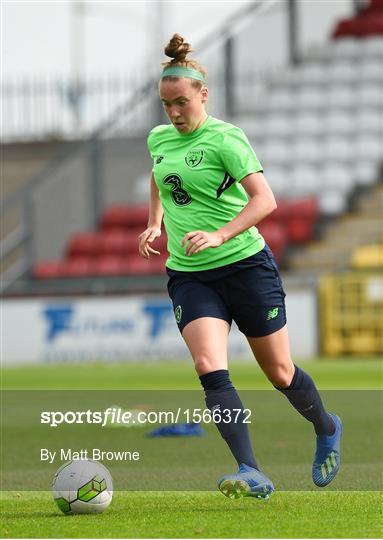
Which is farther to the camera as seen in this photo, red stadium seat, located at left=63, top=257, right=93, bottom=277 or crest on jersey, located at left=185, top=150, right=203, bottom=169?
red stadium seat, located at left=63, top=257, right=93, bottom=277

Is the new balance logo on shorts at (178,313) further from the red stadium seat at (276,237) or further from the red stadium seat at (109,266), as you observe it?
the red stadium seat at (109,266)

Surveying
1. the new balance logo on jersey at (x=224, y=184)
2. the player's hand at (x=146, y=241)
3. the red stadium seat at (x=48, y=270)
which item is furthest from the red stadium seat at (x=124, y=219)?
the new balance logo on jersey at (x=224, y=184)

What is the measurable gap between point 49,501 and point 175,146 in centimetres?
190

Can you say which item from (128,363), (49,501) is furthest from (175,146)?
(128,363)

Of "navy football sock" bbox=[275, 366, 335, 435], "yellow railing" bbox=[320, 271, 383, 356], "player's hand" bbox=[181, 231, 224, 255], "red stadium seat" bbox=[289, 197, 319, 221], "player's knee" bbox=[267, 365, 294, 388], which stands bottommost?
"yellow railing" bbox=[320, 271, 383, 356]

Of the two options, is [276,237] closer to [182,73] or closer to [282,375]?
[282,375]

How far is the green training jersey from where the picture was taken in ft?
20.9

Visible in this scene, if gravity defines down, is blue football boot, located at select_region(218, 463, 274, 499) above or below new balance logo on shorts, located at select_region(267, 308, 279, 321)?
below

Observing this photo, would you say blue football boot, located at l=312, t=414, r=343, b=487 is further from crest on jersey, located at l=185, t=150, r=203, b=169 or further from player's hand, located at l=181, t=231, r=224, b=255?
crest on jersey, located at l=185, t=150, r=203, b=169

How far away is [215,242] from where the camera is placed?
6.16 meters

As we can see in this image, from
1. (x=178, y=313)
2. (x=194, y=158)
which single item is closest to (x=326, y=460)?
(x=178, y=313)

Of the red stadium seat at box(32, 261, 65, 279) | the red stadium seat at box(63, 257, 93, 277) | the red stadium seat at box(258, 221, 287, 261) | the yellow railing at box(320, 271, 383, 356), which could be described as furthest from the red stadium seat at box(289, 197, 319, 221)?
the red stadium seat at box(32, 261, 65, 279)

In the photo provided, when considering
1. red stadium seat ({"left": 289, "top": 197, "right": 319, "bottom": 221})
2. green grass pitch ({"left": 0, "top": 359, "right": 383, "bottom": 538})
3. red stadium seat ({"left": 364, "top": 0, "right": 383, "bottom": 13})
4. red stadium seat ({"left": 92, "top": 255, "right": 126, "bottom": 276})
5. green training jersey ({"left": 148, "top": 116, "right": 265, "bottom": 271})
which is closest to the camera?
green grass pitch ({"left": 0, "top": 359, "right": 383, "bottom": 538})

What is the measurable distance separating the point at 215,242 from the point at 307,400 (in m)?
1.06
